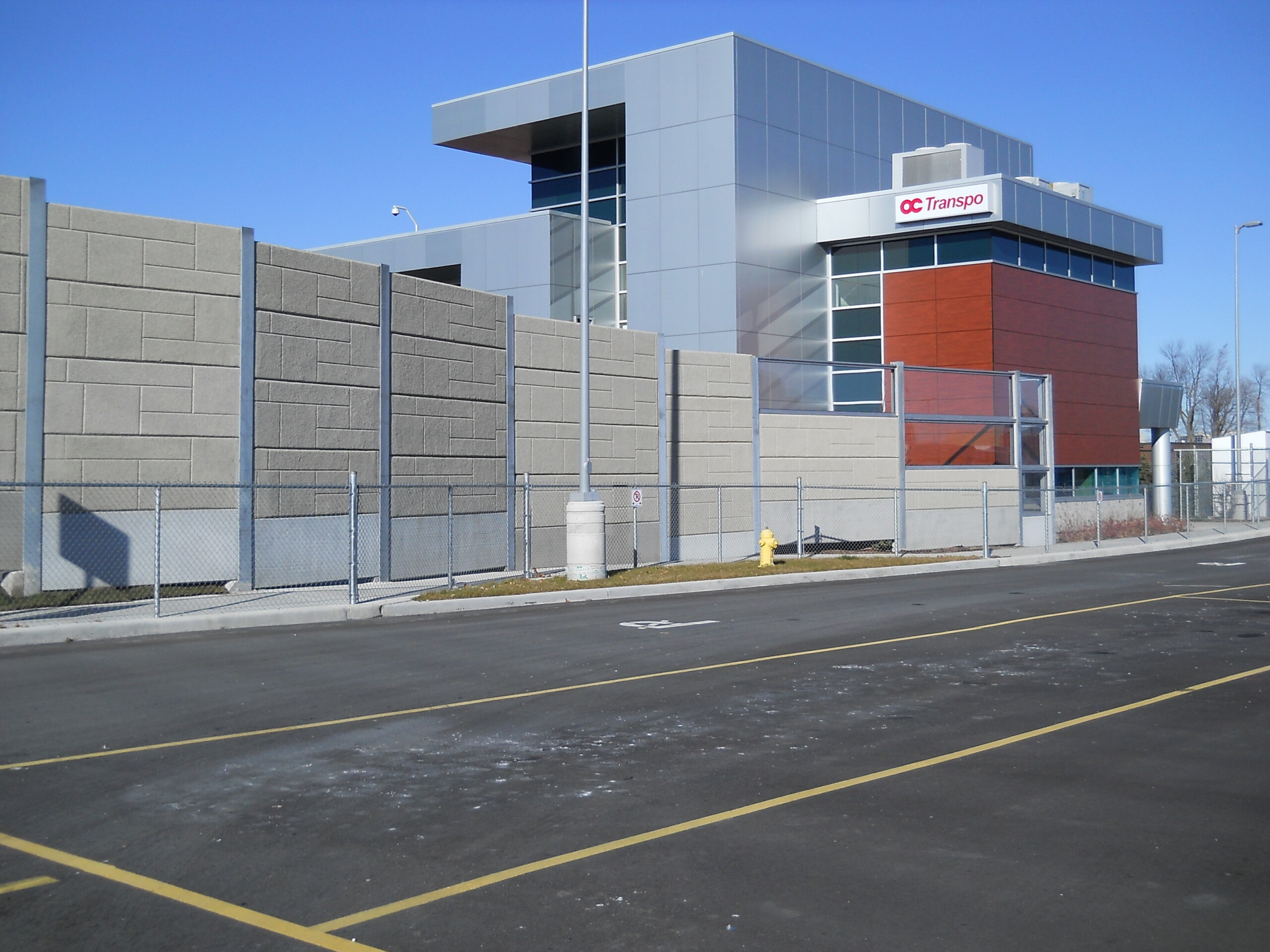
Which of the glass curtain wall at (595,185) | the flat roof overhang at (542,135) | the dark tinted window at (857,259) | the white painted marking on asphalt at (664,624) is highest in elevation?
the flat roof overhang at (542,135)

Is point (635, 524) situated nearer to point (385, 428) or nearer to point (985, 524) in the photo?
point (385, 428)

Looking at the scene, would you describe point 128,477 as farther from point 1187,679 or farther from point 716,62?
point 716,62

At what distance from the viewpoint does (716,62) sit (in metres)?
32.7

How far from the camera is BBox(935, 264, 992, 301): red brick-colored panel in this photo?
34.7 meters

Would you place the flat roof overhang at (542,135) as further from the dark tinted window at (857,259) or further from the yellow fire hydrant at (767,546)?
A: the yellow fire hydrant at (767,546)

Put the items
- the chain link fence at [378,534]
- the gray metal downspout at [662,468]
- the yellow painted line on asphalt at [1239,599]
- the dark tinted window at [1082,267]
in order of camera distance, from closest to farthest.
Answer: the chain link fence at [378,534] < the yellow painted line on asphalt at [1239,599] < the gray metal downspout at [662,468] < the dark tinted window at [1082,267]

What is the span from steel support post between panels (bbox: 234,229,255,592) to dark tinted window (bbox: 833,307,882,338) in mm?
21836

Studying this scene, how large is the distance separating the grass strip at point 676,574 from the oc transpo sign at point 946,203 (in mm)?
11444

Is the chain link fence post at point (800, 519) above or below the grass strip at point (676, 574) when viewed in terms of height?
above

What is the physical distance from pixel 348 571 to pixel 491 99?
73.6 feet

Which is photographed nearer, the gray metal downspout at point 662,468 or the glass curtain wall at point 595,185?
the gray metal downspout at point 662,468

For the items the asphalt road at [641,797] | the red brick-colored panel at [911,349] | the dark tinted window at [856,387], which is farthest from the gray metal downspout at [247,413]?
the red brick-colored panel at [911,349]

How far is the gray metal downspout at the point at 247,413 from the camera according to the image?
18.2 meters

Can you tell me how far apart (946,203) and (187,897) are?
32.5m
